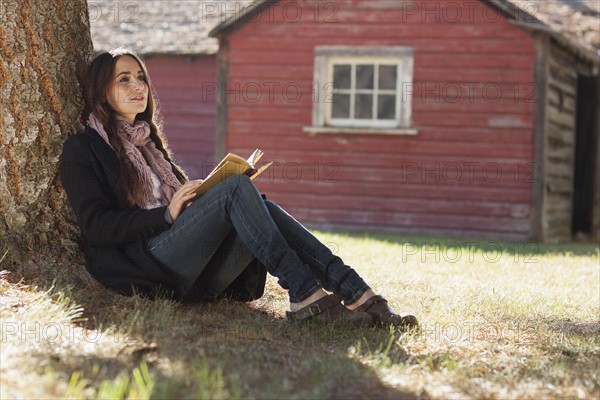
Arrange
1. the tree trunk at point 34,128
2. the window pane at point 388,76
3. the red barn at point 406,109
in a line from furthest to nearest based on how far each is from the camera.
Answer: the window pane at point 388,76 < the red barn at point 406,109 < the tree trunk at point 34,128

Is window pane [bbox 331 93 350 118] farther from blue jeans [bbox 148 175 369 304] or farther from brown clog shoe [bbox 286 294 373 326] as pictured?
brown clog shoe [bbox 286 294 373 326]

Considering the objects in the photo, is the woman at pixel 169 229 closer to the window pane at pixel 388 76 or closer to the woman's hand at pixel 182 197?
the woman's hand at pixel 182 197

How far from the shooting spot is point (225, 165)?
385 cm

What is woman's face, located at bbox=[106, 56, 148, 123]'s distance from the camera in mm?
4293

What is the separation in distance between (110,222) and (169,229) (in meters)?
0.28

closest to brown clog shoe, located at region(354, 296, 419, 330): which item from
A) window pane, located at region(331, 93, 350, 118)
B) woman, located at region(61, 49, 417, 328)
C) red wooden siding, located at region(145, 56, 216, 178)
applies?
woman, located at region(61, 49, 417, 328)

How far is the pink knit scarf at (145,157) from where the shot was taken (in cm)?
422

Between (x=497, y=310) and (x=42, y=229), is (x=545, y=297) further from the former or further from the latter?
(x=42, y=229)

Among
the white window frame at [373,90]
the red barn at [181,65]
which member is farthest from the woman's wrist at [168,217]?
the red barn at [181,65]

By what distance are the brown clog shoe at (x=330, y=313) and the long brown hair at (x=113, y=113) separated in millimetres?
1018

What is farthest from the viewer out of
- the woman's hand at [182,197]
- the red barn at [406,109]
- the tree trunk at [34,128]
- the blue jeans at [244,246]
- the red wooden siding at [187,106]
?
the red wooden siding at [187,106]

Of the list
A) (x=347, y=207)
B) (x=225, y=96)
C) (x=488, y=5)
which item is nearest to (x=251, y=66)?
(x=225, y=96)

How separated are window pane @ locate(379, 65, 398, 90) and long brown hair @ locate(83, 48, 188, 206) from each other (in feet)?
22.1

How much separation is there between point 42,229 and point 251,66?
7.03 metres
